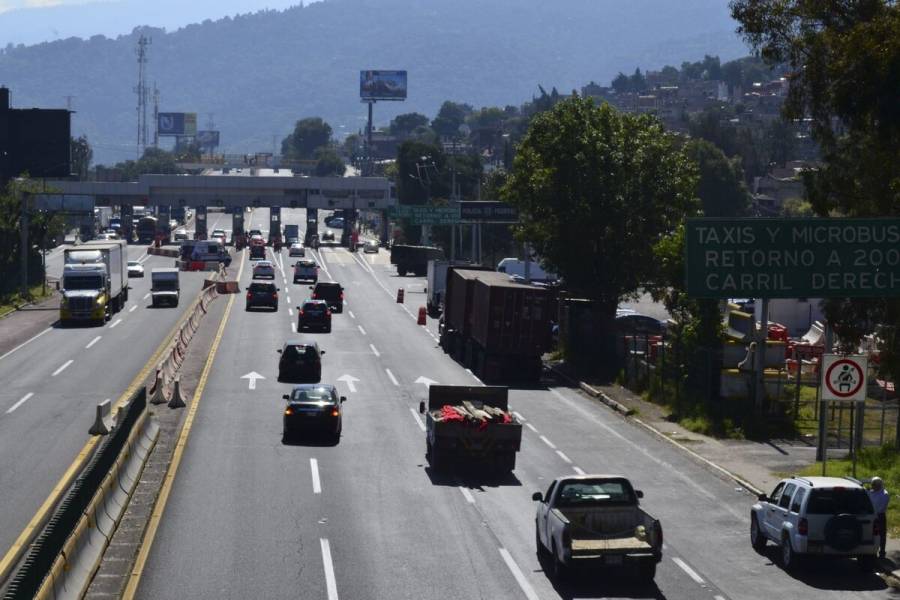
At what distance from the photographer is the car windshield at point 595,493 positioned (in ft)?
80.8

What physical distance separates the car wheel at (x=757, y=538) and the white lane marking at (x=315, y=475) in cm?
1013

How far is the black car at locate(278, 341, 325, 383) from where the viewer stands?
5300cm

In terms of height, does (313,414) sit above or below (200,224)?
above

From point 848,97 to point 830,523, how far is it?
1215 cm

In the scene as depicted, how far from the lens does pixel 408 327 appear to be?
257 ft

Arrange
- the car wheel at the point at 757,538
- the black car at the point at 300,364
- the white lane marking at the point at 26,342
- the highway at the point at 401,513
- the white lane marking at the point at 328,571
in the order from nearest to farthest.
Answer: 1. the white lane marking at the point at 328,571
2. the highway at the point at 401,513
3. the car wheel at the point at 757,538
4. the black car at the point at 300,364
5. the white lane marking at the point at 26,342

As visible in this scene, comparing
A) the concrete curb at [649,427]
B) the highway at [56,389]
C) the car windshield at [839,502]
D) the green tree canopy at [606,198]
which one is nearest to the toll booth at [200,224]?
the highway at [56,389]

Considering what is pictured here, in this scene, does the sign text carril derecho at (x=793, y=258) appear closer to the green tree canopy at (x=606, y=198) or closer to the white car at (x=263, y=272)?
the green tree canopy at (x=606, y=198)

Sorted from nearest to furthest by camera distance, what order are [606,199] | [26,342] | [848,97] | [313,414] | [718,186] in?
[848,97] → [313,414] → [606,199] → [26,342] → [718,186]

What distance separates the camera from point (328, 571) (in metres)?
24.7

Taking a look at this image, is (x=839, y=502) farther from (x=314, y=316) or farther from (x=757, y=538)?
(x=314, y=316)

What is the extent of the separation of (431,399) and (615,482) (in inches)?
516

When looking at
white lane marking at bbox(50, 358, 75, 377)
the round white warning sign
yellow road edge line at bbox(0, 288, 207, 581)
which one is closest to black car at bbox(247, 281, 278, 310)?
white lane marking at bbox(50, 358, 75, 377)

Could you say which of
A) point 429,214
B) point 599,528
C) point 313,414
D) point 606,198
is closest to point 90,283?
point 606,198
